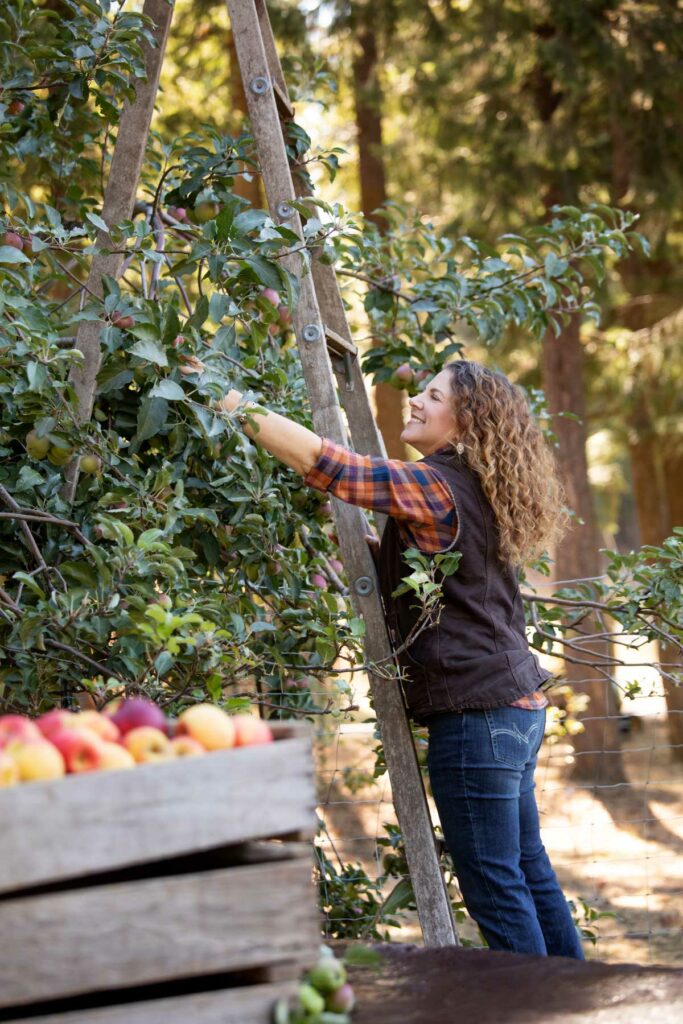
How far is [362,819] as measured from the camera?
24.5 ft

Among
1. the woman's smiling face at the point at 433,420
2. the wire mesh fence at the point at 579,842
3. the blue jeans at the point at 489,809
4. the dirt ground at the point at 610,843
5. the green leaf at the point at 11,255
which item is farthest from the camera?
the dirt ground at the point at 610,843

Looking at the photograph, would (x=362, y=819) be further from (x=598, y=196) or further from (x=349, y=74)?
Answer: (x=349, y=74)

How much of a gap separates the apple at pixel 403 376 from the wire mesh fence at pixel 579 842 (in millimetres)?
1014

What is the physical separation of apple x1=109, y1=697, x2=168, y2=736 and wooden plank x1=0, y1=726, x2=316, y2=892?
0.17 meters

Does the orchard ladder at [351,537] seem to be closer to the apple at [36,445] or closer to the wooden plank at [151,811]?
the apple at [36,445]

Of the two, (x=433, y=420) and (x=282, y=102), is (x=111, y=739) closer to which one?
(x=433, y=420)

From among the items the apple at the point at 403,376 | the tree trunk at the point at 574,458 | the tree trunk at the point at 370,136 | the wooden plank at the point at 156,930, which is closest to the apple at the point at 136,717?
the wooden plank at the point at 156,930

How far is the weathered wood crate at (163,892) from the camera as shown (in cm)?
123

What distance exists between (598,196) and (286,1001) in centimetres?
817

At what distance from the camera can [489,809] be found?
2.38m

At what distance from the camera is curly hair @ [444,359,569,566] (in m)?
2.53

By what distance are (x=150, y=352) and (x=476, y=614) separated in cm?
95

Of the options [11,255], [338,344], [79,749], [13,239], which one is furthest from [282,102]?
[79,749]

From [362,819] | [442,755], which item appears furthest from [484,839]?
[362,819]
